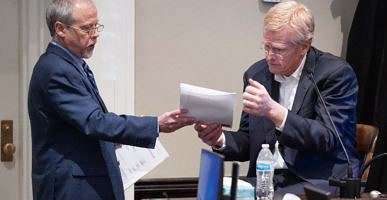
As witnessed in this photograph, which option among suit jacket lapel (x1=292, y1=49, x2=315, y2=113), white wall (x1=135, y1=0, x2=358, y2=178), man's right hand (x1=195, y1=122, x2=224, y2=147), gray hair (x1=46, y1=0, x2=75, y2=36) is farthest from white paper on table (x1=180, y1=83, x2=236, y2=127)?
white wall (x1=135, y1=0, x2=358, y2=178)

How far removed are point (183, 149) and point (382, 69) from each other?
5.16ft

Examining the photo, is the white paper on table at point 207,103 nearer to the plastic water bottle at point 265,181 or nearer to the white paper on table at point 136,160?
the plastic water bottle at point 265,181

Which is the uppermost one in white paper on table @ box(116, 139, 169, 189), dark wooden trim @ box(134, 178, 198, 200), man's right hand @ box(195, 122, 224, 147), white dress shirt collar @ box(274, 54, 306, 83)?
white dress shirt collar @ box(274, 54, 306, 83)

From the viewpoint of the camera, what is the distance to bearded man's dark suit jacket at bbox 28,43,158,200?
A: 2.47 m

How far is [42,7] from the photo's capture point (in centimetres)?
377

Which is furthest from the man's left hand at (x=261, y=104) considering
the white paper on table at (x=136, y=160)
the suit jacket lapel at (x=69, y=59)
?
the suit jacket lapel at (x=69, y=59)

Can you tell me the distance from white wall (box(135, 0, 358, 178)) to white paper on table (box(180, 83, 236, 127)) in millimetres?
1411

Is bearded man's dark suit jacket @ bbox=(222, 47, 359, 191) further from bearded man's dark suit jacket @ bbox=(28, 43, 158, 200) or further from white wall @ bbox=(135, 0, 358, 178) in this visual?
white wall @ bbox=(135, 0, 358, 178)

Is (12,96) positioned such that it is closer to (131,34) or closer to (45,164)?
(131,34)

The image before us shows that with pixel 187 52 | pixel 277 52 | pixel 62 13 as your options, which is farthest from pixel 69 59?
pixel 187 52

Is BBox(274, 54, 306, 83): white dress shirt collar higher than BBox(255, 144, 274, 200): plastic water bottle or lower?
higher

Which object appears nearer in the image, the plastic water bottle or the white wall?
the plastic water bottle

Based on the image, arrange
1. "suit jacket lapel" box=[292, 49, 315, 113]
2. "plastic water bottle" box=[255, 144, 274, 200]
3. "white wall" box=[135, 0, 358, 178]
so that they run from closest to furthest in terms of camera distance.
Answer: "plastic water bottle" box=[255, 144, 274, 200] < "suit jacket lapel" box=[292, 49, 315, 113] < "white wall" box=[135, 0, 358, 178]

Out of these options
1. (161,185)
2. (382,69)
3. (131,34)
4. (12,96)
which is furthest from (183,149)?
(382,69)
